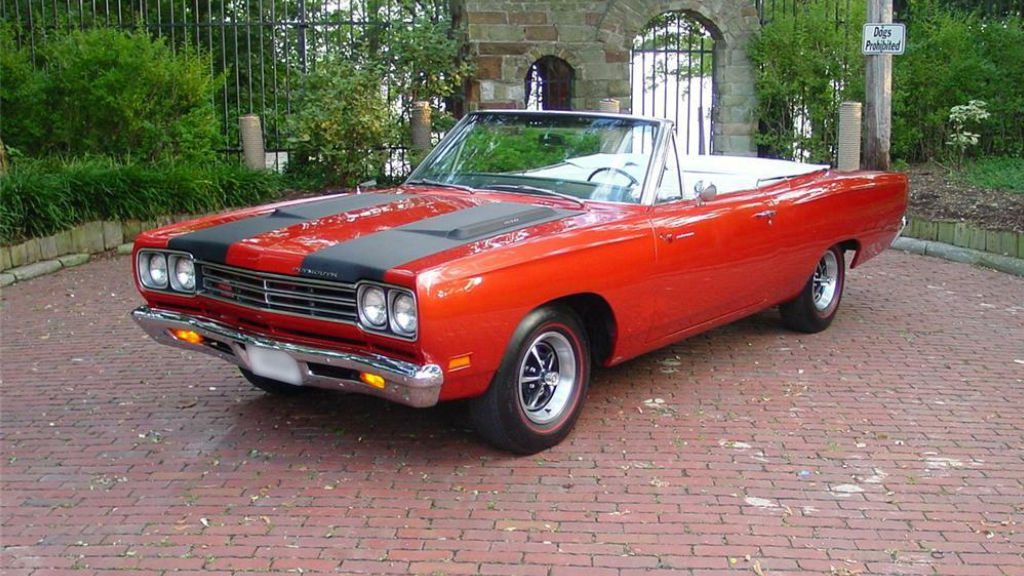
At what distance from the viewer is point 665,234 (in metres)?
5.57

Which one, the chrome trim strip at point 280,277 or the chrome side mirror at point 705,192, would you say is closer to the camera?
the chrome trim strip at point 280,277

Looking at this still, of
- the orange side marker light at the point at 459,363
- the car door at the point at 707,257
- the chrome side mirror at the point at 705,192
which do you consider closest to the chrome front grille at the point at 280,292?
the orange side marker light at the point at 459,363

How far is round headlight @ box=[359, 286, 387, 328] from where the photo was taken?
14.8 ft

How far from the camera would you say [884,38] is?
11531mm

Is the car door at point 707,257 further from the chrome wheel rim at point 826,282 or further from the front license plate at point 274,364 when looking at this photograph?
the front license plate at point 274,364

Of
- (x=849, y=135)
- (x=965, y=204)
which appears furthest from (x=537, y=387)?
(x=849, y=135)

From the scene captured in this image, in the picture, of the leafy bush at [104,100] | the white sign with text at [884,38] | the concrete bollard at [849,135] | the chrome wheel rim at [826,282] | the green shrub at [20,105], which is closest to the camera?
the chrome wheel rim at [826,282]

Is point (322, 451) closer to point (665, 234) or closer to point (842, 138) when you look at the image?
point (665, 234)

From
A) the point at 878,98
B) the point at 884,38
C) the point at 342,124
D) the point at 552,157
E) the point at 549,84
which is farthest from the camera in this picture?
the point at 549,84

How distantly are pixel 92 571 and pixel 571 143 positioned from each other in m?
3.37

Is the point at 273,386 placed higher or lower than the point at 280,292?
lower

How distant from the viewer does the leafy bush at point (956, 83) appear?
14.2 metres

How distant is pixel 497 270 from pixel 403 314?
0.45 metres

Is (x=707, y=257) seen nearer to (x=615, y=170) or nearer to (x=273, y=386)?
(x=615, y=170)
